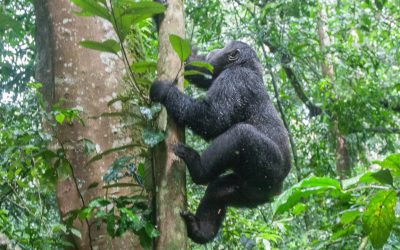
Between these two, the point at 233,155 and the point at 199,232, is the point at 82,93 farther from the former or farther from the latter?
the point at 199,232

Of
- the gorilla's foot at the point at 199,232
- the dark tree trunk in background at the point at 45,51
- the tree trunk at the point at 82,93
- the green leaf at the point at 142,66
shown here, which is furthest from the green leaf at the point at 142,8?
the gorilla's foot at the point at 199,232

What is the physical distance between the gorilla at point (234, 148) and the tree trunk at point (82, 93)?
507 millimetres

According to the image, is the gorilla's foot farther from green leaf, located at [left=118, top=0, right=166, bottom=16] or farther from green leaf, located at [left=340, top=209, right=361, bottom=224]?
green leaf, located at [left=340, top=209, right=361, bottom=224]

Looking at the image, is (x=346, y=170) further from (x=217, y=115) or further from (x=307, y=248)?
(x=217, y=115)

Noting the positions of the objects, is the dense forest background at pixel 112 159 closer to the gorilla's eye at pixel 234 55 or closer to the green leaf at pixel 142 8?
the green leaf at pixel 142 8

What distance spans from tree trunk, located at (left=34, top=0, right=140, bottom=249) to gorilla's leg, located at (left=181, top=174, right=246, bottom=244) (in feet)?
2.63

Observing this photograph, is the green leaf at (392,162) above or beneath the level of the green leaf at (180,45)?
beneath

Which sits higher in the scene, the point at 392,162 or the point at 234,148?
the point at 234,148

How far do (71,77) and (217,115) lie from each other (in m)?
1.14

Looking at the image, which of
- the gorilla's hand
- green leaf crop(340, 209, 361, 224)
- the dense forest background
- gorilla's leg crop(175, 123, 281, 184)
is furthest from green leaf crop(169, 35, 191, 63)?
green leaf crop(340, 209, 361, 224)

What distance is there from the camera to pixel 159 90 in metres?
3.06

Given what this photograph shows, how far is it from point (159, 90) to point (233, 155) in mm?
957

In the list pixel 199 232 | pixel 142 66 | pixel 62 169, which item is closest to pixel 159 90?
pixel 142 66

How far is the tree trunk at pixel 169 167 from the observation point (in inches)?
100
